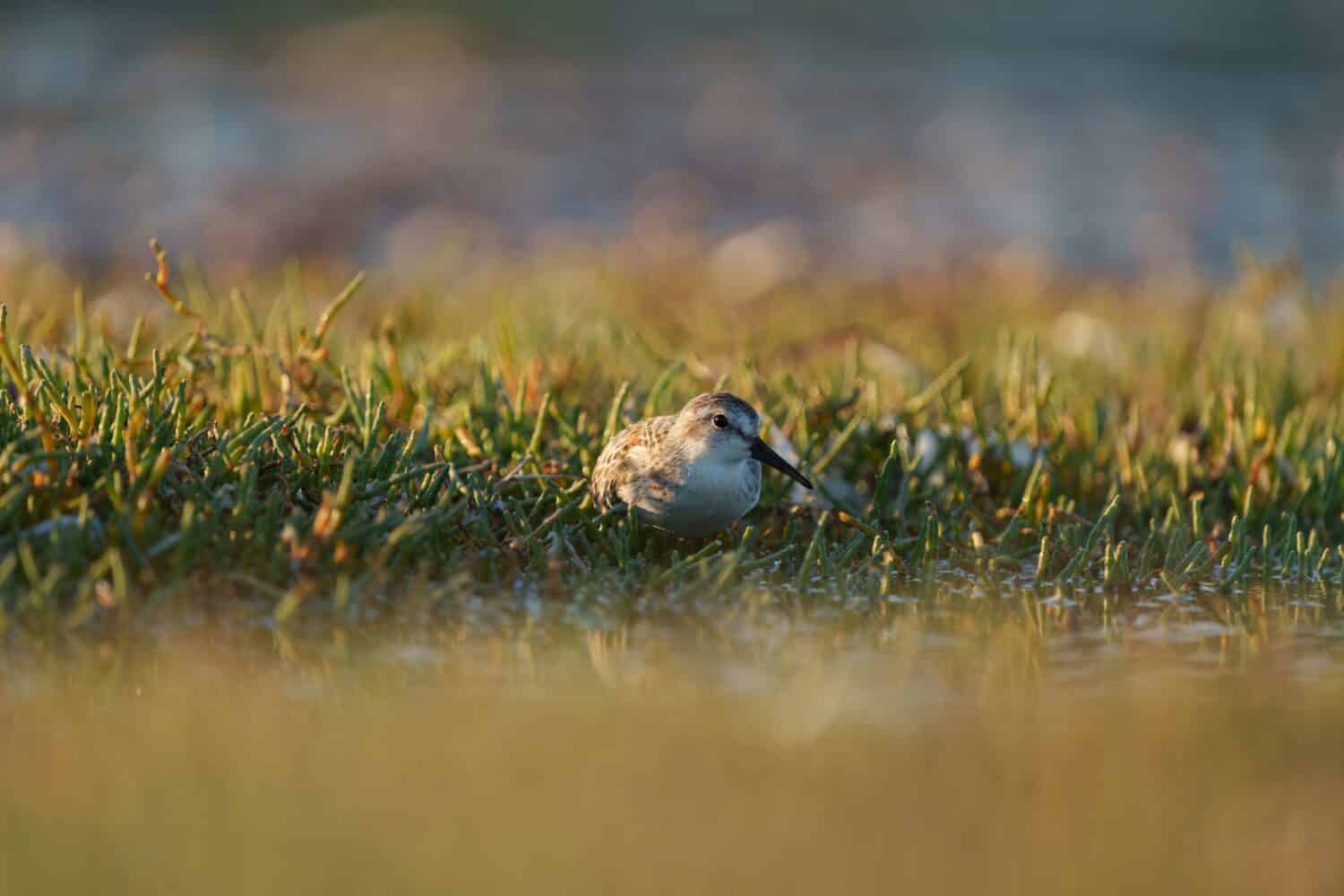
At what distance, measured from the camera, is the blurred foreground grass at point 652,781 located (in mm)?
2441

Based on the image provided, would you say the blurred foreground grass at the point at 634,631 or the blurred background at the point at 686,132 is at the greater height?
the blurred background at the point at 686,132

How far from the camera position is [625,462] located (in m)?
4.36

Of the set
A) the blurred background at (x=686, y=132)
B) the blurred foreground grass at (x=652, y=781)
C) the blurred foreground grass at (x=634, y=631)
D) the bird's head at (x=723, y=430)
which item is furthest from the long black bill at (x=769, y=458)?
the blurred background at (x=686, y=132)

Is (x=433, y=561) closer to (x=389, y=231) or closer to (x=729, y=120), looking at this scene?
(x=389, y=231)

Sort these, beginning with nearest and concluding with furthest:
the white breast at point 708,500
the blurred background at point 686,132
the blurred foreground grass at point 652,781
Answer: the blurred foreground grass at point 652,781 → the white breast at point 708,500 → the blurred background at point 686,132

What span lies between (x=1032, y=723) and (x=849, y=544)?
49.8 inches

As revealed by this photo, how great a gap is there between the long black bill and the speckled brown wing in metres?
0.23

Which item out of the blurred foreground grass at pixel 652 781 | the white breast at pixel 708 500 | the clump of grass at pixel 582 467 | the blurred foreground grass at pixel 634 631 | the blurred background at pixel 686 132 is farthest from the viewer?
the blurred background at pixel 686 132

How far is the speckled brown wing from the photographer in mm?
4309

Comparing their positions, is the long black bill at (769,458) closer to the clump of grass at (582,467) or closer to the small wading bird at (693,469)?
the small wading bird at (693,469)

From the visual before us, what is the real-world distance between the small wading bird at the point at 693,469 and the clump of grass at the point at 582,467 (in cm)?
9

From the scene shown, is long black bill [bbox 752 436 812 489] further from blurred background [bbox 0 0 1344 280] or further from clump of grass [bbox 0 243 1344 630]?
blurred background [bbox 0 0 1344 280]

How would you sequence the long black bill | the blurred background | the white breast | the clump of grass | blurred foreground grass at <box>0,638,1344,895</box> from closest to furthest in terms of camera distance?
1. blurred foreground grass at <box>0,638,1344,895</box>
2. the clump of grass
3. the white breast
4. the long black bill
5. the blurred background

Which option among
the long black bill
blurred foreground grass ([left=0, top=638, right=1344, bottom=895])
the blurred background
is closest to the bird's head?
the long black bill
